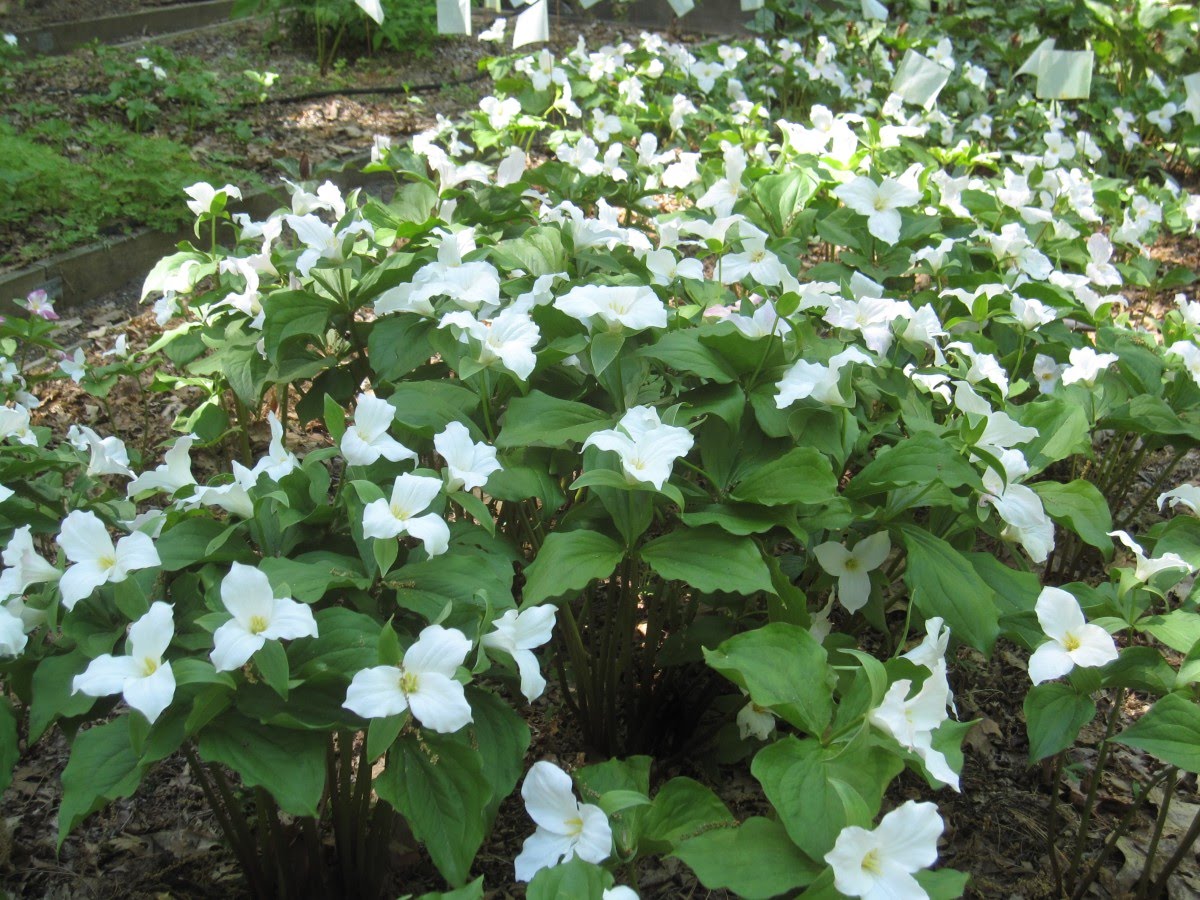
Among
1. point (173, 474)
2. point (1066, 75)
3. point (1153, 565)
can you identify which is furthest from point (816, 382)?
point (1066, 75)

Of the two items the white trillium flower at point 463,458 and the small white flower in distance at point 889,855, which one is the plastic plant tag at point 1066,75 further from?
the small white flower in distance at point 889,855

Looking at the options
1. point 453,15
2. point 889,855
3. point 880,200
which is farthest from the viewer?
point 453,15

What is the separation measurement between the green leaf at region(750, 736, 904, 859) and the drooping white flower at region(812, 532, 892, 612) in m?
0.44

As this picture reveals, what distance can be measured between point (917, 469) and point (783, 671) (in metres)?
0.44

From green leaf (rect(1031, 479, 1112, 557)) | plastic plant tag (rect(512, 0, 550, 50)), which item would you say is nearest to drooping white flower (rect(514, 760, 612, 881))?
green leaf (rect(1031, 479, 1112, 557))

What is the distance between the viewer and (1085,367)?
6.96ft

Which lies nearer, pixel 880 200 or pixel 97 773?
pixel 97 773

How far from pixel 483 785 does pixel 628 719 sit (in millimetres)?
688

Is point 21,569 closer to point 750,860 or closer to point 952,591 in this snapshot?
point 750,860

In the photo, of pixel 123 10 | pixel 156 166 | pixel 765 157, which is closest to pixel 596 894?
pixel 765 157

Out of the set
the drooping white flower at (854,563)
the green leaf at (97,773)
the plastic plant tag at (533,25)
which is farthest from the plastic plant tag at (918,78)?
the green leaf at (97,773)

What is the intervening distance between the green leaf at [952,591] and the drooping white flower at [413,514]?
75cm

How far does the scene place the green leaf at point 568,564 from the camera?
1.37 meters

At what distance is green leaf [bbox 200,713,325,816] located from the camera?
115 centimetres
